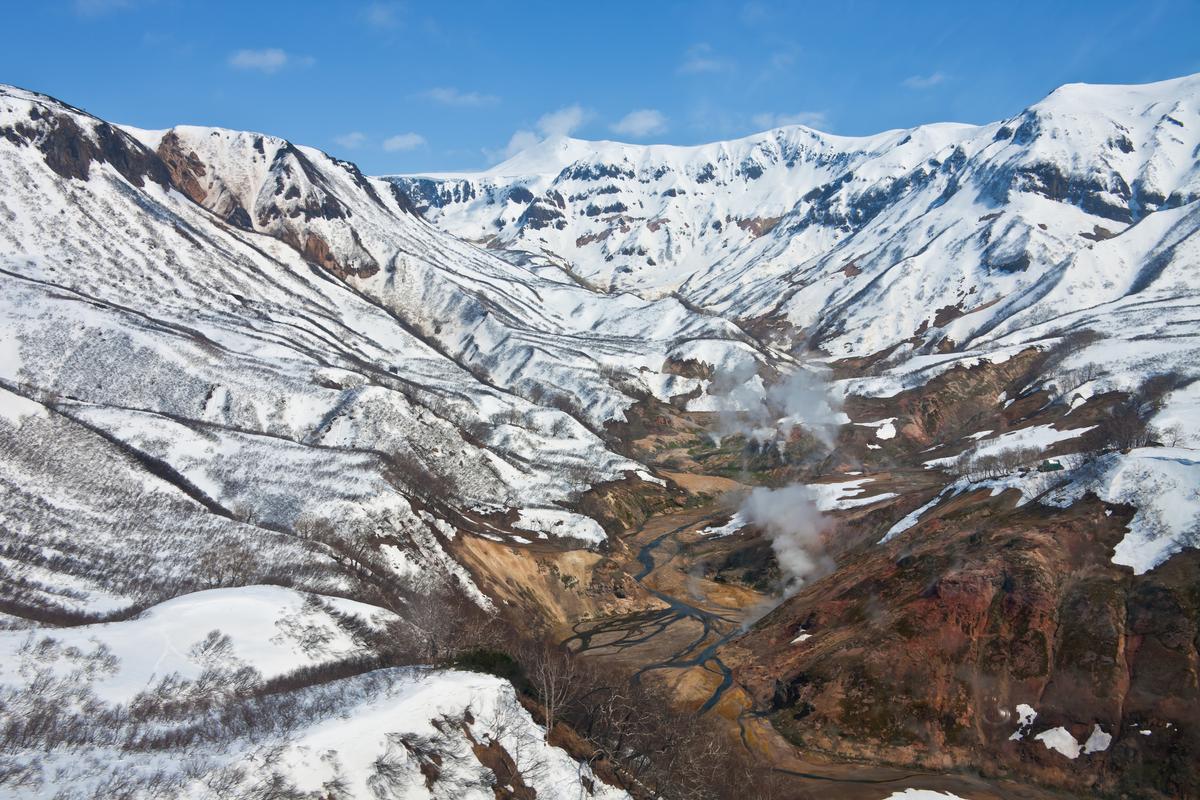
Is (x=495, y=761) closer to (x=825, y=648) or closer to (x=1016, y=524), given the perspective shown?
(x=825, y=648)

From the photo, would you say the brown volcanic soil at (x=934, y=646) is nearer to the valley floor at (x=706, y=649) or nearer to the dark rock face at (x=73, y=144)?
the valley floor at (x=706, y=649)

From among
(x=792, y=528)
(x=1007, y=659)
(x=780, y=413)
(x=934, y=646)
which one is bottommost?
(x=792, y=528)

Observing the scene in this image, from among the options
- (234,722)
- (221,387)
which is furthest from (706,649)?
(221,387)

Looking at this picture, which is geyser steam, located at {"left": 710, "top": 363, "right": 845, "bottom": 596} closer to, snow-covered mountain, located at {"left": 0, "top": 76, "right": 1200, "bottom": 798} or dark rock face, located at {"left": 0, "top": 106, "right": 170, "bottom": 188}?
snow-covered mountain, located at {"left": 0, "top": 76, "right": 1200, "bottom": 798}

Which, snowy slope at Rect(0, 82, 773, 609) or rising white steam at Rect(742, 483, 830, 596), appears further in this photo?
rising white steam at Rect(742, 483, 830, 596)

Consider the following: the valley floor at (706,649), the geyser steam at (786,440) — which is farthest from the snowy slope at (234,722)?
the geyser steam at (786,440)

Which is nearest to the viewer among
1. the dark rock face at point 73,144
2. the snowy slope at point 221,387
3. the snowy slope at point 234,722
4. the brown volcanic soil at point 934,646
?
the snowy slope at point 234,722

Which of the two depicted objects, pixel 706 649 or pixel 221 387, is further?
pixel 221 387

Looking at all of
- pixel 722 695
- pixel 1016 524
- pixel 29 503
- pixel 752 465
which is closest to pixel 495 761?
pixel 722 695

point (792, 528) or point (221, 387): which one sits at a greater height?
point (221, 387)

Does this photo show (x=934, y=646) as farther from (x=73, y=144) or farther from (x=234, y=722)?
(x=73, y=144)

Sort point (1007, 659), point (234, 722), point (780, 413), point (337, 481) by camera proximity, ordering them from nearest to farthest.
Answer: point (234, 722) < point (1007, 659) < point (337, 481) < point (780, 413)

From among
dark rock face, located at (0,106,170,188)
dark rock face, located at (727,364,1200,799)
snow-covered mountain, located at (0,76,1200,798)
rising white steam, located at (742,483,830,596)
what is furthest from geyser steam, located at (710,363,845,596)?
dark rock face, located at (0,106,170,188)
